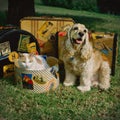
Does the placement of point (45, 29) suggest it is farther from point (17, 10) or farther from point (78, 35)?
point (17, 10)

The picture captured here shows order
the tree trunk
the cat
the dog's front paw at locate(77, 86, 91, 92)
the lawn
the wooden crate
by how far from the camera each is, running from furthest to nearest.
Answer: the tree trunk, the wooden crate, the dog's front paw at locate(77, 86, 91, 92), the cat, the lawn

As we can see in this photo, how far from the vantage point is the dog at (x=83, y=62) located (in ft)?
15.5

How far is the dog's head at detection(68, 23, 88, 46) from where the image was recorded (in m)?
4.64

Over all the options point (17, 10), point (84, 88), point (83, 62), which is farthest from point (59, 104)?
point (17, 10)

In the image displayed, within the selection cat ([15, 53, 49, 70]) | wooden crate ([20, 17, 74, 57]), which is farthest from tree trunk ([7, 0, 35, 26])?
cat ([15, 53, 49, 70])

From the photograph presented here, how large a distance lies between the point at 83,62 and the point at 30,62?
76 cm

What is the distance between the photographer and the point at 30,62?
4.79 m

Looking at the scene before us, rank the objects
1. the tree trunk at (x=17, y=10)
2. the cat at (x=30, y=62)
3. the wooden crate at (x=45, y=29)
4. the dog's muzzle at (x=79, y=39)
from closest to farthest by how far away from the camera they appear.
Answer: the dog's muzzle at (x=79, y=39) < the cat at (x=30, y=62) < the wooden crate at (x=45, y=29) < the tree trunk at (x=17, y=10)

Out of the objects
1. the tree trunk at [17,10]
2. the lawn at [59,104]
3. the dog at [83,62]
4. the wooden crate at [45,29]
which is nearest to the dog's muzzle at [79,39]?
the dog at [83,62]

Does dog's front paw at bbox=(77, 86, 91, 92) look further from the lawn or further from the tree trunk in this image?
the tree trunk

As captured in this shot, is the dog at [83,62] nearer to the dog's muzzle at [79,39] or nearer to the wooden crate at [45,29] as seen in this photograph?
the dog's muzzle at [79,39]

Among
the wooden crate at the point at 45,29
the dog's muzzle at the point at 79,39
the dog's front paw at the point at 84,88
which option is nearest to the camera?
the dog's muzzle at the point at 79,39

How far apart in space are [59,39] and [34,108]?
156 centimetres

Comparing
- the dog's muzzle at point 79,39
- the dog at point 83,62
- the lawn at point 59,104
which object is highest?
the dog's muzzle at point 79,39
